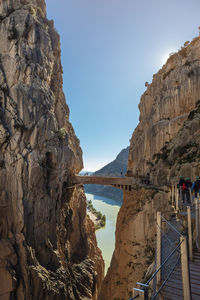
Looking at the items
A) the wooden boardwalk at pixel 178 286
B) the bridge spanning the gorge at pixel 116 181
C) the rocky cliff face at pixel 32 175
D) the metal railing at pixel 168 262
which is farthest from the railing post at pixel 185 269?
the bridge spanning the gorge at pixel 116 181

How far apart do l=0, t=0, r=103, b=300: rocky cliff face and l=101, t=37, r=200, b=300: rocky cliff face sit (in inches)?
268

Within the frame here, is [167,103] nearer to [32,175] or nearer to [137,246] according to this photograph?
[137,246]

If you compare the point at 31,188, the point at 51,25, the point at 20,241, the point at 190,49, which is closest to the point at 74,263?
the point at 20,241

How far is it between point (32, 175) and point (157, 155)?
603 inches

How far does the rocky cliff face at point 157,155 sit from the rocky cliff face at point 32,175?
6.81 m

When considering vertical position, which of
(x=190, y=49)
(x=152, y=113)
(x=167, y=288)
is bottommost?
(x=167, y=288)

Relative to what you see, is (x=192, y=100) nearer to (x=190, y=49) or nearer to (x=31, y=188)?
(x=190, y=49)

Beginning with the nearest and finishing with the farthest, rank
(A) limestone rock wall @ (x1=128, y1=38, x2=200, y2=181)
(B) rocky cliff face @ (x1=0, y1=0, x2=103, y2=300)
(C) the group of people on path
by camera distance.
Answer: (C) the group of people on path < (B) rocky cliff face @ (x1=0, y1=0, x2=103, y2=300) < (A) limestone rock wall @ (x1=128, y1=38, x2=200, y2=181)

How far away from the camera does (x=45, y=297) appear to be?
697 inches

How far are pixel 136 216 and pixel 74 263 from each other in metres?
15.5

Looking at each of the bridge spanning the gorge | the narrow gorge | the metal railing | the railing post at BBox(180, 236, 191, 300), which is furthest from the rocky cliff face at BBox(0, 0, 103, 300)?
the railing post at BBox(180, 236, 191, 300)

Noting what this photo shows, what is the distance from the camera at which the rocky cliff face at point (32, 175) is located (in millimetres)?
17344

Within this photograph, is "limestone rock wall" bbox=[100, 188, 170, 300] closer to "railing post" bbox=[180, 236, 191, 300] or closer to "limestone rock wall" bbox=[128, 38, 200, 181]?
"limestone rock wall" bbox=[128, 38, 200, 181]

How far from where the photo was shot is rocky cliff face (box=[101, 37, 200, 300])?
16109 millimetres
